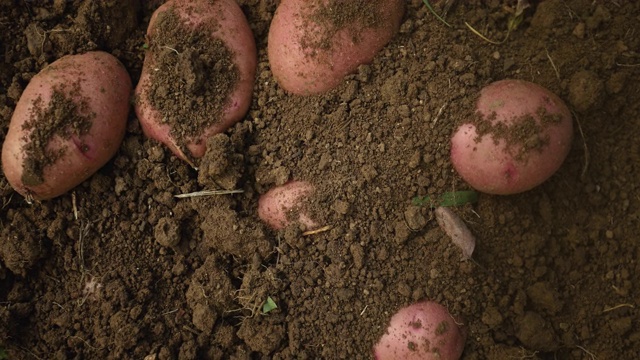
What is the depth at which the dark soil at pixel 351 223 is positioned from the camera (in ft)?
4.71

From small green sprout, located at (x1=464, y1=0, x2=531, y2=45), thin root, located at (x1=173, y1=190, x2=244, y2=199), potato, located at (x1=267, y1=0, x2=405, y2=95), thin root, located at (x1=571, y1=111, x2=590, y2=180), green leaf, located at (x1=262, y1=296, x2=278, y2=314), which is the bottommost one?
green leaf, located at (x1=262, y1=296, x2=278, y2=314)

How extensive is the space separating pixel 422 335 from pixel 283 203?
20.0 inches

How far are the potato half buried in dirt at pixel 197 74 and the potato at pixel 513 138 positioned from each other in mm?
655

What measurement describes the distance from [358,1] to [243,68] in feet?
1.25

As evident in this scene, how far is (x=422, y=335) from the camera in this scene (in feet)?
4.51

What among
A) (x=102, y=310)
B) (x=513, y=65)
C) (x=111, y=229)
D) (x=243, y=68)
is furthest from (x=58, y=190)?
(x=513, y=65)

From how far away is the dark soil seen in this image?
144 centimetres

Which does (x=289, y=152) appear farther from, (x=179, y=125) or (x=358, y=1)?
(x=358, y=1)

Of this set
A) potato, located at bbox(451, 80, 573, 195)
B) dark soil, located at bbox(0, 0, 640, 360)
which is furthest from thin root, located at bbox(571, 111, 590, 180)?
potato, located at bbox(451, 80, 573, 195)

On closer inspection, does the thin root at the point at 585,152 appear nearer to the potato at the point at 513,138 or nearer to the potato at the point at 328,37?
the potato at the point at 513,138

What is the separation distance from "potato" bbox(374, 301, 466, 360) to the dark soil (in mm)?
34

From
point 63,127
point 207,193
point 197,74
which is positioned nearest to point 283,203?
point 207,193

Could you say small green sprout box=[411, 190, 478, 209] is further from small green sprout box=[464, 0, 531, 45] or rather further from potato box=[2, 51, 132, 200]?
potato box=[2, 51, 132, 200]

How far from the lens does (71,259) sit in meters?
1.56
